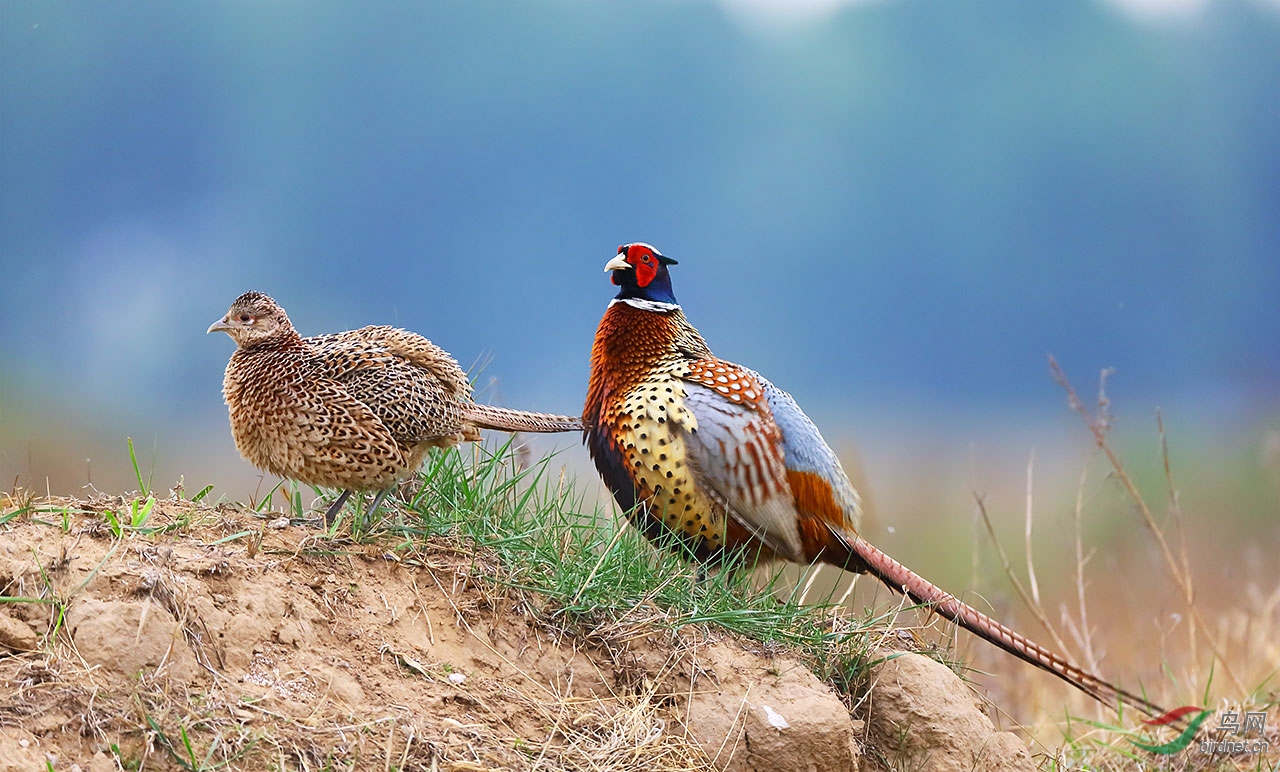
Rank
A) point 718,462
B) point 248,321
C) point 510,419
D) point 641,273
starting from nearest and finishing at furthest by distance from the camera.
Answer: point 248,321 < point 510,419 < point 718,462 < point 641,273

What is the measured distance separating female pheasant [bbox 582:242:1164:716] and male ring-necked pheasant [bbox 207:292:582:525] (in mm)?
873

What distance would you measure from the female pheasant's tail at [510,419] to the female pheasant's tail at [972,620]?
137 cm

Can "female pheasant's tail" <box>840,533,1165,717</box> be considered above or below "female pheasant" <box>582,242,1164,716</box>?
below

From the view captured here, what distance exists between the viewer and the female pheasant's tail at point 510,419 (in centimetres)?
464

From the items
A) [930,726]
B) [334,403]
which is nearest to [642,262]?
[334,403]

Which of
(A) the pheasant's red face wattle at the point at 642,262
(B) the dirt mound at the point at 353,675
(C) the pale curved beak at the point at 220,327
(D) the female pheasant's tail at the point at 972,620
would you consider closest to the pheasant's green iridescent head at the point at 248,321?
(C) the pale curved beak at the point at 220,327

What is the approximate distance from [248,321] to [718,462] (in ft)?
6.47

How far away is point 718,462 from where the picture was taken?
4969 mm

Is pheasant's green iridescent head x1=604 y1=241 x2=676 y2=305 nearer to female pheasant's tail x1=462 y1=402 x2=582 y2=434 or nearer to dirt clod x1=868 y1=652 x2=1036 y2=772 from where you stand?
female pheasant's tail x1=462 y1=402 x2=582 y2=434

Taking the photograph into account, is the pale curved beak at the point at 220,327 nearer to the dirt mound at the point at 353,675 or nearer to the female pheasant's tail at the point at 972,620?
the dirt mound at the point at 353,675

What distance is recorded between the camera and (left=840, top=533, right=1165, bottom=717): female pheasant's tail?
4.71 metres

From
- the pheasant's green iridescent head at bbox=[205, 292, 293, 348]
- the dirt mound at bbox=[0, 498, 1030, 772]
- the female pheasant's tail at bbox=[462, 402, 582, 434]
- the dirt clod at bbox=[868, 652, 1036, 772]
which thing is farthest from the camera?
the female pheasant's tail at bbox=[462, 402, 582, 434]

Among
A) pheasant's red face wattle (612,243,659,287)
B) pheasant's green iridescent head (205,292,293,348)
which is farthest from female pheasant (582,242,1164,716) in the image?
pheasant's green iridescent head (205,292,293,348)

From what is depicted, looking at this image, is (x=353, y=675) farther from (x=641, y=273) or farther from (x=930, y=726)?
(x=641, y=273)
